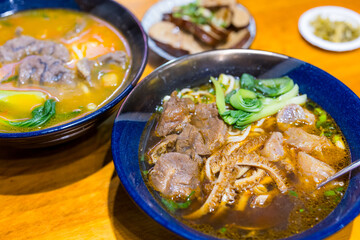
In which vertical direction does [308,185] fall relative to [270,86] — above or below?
below

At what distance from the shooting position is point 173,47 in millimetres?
3338

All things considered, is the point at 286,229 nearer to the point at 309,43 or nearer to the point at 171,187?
the point at 171,187

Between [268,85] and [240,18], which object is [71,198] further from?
[240,18]

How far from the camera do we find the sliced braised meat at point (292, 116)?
7.74 feet

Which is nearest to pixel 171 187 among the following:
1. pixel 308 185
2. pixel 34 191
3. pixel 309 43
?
pixel 308 185

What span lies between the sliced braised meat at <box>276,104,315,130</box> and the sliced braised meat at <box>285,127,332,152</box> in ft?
0.50

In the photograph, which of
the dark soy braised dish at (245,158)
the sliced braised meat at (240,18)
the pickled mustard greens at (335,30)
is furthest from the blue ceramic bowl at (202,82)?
the pickled mustard greens at (335,30)

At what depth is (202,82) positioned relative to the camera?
2.71 meters

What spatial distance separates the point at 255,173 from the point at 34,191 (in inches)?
61.8

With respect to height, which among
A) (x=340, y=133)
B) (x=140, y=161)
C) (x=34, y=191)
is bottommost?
(x=34, y=191)

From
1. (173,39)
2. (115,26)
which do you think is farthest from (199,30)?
(115,26)

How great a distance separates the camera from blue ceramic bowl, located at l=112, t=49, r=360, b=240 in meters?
1.70

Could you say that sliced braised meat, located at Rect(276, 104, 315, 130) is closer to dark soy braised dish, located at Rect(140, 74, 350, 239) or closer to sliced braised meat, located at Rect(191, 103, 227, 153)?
dark soy braised dish, located at Rect(140, 74, 350, 239)

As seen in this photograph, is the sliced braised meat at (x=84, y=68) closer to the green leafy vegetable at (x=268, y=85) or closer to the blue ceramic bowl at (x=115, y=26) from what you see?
the blue ceramic bowl at (x=115, y=26)
